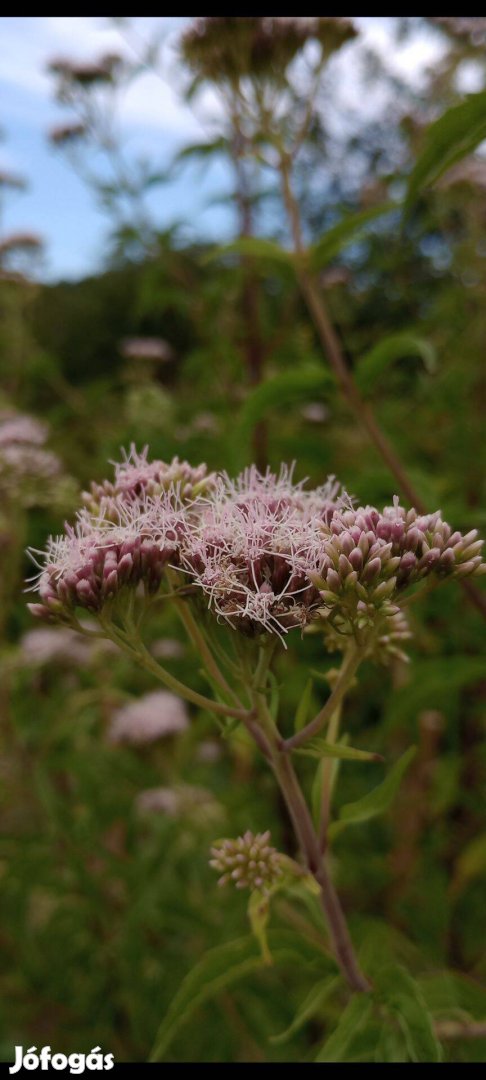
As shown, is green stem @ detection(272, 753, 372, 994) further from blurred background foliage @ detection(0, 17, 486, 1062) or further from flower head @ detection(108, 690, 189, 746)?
flower head @ detection(108, 690, 189, 746)

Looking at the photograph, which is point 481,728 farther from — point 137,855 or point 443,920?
point 137,855

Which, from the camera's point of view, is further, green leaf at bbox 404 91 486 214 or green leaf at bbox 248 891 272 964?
green leaf at bbox 248 891 272 964

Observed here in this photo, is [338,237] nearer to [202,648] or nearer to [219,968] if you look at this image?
[202,648]

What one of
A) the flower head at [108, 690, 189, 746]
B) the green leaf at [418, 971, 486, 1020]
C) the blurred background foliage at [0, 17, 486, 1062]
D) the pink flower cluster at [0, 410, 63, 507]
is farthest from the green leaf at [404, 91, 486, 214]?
the flower head at [108, 690, 189, 746]

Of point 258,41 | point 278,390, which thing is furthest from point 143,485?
point 258,41
